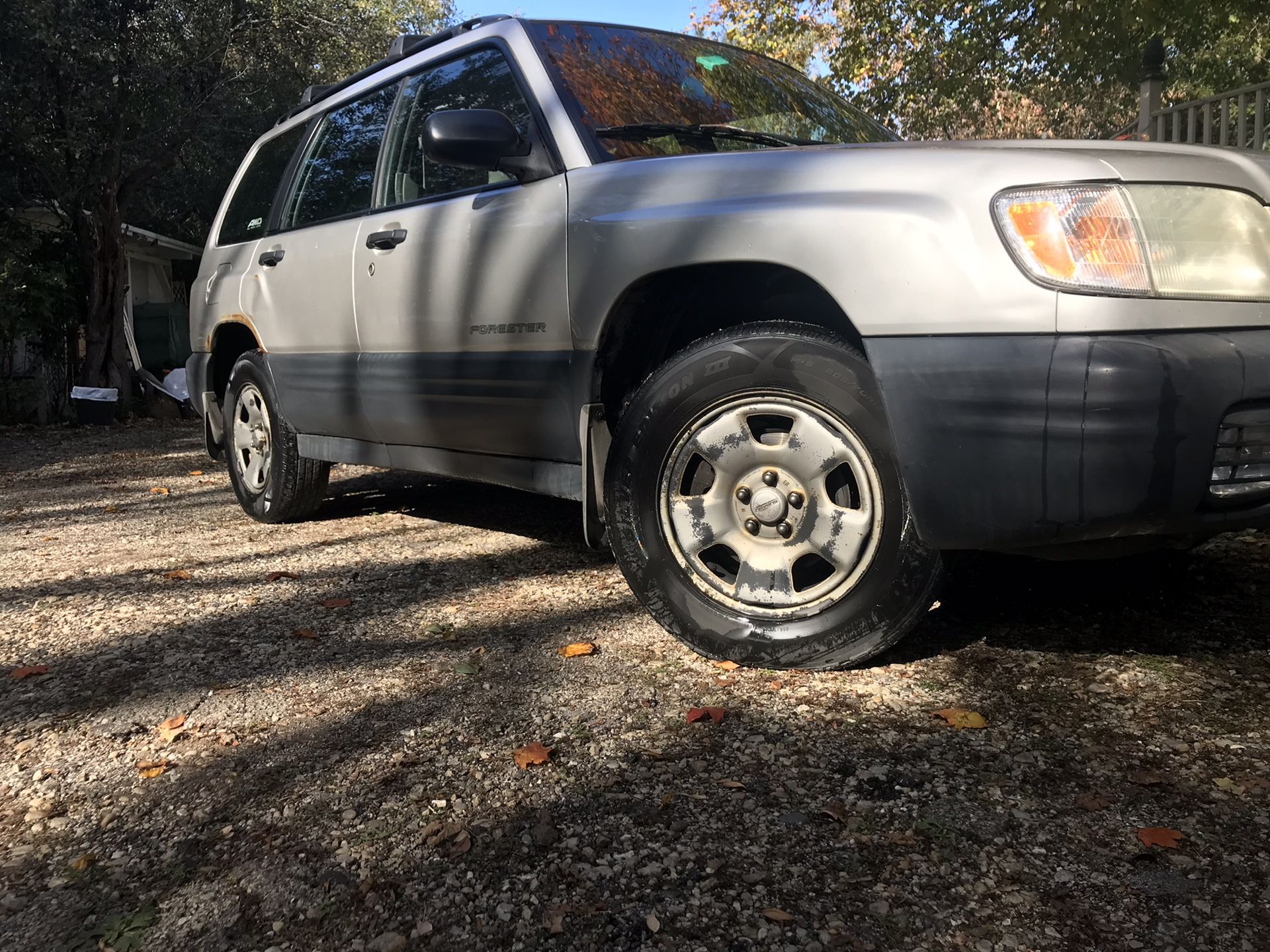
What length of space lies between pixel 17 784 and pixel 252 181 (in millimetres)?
3899

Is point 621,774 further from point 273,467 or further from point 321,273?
point 273,467

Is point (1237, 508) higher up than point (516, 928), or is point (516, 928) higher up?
point (1237, 508)

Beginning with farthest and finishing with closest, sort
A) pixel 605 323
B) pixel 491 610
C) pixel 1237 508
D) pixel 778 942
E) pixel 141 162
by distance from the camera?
1. pixel 141 162
2. pixel 491 610
3. pixel 605 323
4. pixel 1237 508
5. pixel 778 942

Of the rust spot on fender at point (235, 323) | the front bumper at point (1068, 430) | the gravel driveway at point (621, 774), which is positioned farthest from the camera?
the rust spot on fender at point (235, 323)

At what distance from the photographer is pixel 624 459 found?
305 cm

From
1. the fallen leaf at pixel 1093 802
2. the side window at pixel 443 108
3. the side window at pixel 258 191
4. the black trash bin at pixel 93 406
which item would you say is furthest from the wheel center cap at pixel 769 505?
the black trash bin at pixel 93 406

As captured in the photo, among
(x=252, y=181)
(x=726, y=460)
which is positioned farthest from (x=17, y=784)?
(x=252, y=181)

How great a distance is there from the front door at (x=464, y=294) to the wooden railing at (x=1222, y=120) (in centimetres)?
435

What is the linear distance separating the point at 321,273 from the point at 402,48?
3.23 feet

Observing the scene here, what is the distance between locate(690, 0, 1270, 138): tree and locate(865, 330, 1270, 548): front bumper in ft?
33.6

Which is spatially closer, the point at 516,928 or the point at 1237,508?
the point at 516,928

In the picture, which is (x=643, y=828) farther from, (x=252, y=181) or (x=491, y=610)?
(x=252, y=181)

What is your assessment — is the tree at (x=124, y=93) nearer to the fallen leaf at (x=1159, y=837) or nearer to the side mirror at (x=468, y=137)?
A: the side mirror at (x=468, y=137)

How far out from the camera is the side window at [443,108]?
3629mm
